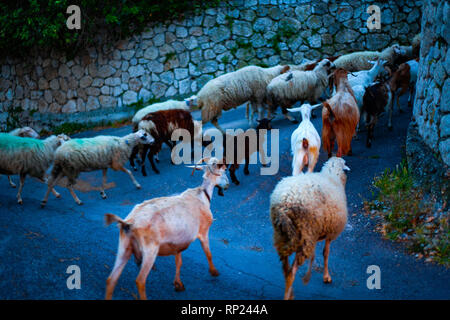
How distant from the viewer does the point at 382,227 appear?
5.45m

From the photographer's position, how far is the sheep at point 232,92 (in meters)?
9.27

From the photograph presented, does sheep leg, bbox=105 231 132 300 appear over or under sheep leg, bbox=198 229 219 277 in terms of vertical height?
over

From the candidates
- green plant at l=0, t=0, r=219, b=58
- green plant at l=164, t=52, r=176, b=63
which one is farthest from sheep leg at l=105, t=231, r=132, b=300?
green plant at l=0, t=0, r=219, b=58

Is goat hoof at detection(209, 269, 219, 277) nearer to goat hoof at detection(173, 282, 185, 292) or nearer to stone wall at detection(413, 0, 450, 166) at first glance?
goat hoof at detection(173, 282, 185, 292)

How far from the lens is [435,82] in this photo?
229 inches

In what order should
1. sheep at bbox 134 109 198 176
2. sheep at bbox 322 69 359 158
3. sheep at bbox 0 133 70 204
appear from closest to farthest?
sheep at bbox 322 69 359 158, sheep at bbox 0 133 70 204, sheep at bbox 134 109 198 176

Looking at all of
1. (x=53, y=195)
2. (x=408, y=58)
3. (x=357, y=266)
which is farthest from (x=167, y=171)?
(x=408, y=58)

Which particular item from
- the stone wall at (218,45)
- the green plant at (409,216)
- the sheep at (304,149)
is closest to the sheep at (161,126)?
the sheep at (304,149)

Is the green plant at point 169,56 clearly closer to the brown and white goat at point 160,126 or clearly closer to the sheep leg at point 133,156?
the brown and white goat at point 160,126

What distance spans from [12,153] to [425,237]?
20.0 ft

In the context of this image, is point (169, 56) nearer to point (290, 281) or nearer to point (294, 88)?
point (294, 88)

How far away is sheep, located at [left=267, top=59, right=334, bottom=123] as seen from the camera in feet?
30.4

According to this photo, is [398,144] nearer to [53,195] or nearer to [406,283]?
[406,283]

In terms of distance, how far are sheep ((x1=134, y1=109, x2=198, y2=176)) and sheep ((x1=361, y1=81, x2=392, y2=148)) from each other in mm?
3456
